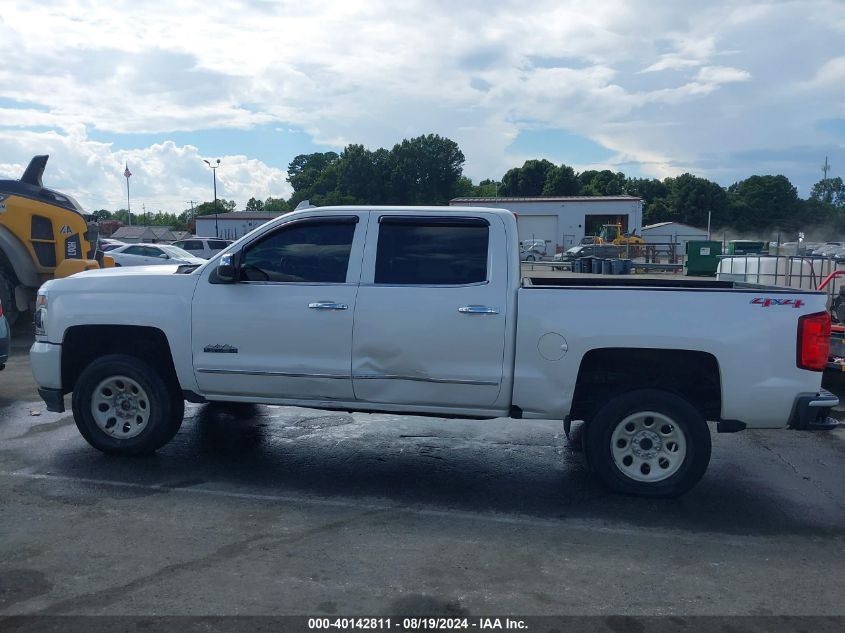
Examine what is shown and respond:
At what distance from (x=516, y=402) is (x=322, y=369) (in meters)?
1.47

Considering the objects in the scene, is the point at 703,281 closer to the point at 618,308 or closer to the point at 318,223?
the point at 618,308

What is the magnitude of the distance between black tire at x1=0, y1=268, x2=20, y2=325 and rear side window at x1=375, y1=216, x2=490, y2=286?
9921mm

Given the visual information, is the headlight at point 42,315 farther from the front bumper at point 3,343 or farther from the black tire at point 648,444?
the black tire at point 648,444

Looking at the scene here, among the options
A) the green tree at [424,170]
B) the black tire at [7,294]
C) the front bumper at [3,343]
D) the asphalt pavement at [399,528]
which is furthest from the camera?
the green tree at [424,170]

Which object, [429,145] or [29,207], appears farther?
[429,145]

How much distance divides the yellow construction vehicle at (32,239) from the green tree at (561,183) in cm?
7757

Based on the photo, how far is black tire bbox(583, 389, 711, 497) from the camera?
5.51 m

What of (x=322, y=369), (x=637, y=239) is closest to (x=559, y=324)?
(x=322, y=369)

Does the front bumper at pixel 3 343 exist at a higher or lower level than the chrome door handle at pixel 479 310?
lower

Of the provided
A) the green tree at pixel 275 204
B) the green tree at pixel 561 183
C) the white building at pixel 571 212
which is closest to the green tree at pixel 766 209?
the green tree at pixel 561 183

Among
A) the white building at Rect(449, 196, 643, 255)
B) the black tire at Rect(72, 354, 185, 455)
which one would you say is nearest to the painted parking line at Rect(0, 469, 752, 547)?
the black tire at Rect(72, 354, 185, 455)

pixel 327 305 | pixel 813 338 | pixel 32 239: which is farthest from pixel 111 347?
pixel 32 239

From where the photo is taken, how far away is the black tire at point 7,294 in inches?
522

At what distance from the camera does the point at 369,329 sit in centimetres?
579
